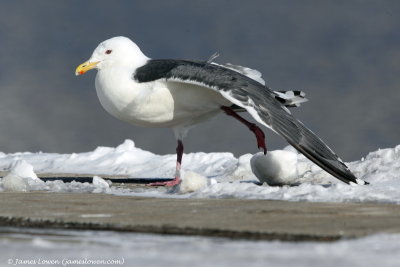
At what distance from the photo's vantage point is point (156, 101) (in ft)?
34.1

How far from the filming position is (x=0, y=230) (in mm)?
5125

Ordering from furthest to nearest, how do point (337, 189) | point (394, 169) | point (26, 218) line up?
point (394, 169) → point (337, 189) → point (26, 218)

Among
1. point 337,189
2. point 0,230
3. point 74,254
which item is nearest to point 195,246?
point 74,254

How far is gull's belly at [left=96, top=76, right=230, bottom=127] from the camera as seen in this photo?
34.0 ft

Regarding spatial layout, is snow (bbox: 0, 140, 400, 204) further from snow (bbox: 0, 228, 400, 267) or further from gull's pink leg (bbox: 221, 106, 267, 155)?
snow (bbox: 0, 228, 400, 267)

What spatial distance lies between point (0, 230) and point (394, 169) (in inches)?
279

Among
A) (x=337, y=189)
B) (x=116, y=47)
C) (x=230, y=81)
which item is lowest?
(x=337, y=189)

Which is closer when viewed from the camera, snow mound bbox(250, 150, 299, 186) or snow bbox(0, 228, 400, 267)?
snow bbox(0, 228, 400, 267)

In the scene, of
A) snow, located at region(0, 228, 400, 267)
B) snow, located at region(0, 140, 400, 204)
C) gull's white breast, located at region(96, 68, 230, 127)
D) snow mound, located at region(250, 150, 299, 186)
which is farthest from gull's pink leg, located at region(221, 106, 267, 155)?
snow, located at region(0, 228, 400, 267)

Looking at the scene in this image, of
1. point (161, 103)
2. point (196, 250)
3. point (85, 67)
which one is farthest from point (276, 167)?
point (196, 250)

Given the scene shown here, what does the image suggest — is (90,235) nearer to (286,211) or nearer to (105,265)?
(105,265)

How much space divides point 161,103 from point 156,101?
0.08m

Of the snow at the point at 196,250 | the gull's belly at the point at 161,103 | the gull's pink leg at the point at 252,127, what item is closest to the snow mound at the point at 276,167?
the gull's pink leg at the point at 252,127

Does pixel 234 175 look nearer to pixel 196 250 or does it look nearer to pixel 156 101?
pixel 156 101
